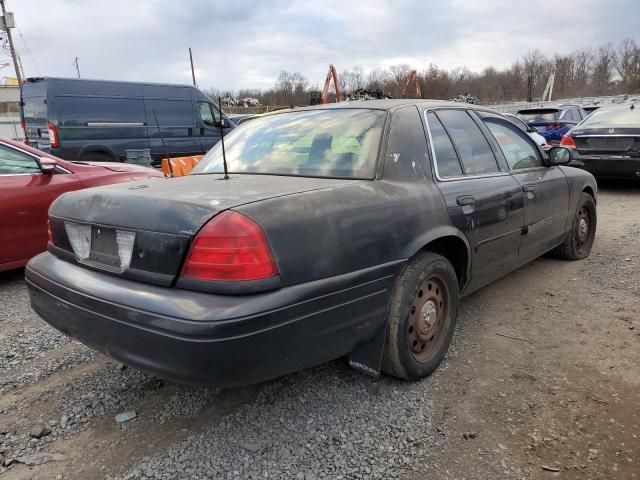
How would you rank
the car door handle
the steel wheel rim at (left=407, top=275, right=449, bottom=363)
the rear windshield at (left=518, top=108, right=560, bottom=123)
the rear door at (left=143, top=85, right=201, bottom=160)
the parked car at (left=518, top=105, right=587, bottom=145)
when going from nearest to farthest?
the steel wheel rim at (left=407, top=275, right=449, bottom=363)
the car door handle
the rear door at (left=143, top=85, right=201, bottom=160)
the parked car at (left=518, top=105, right=587, bottom=145)
the rear windshield at (left=518, top=108, right=560, bottom=123)

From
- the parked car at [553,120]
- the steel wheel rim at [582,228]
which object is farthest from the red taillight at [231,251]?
the parked car at [553,120]

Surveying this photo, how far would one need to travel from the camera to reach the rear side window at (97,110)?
901 cm

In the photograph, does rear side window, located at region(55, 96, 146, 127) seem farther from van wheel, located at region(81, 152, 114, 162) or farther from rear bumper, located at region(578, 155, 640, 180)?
rear bumper, located at region(578, 155, 640, 180)

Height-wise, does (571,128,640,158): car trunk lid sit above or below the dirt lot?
above

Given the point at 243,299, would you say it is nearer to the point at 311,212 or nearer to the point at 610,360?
the point at 311,212

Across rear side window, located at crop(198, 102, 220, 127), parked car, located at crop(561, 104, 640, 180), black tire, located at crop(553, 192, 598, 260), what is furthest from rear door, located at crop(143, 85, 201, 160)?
black tire, located at crop(553, 192, 598, 260)

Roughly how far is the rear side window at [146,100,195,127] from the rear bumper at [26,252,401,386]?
8.67 m

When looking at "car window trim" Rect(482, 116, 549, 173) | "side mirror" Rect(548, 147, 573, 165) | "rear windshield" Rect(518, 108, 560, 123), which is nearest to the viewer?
"car window trim" Rect(482, 116, 549, 173)

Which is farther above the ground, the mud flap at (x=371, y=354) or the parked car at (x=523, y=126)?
the parked car at (x=523, y=126)

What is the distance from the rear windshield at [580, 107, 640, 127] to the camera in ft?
27.5

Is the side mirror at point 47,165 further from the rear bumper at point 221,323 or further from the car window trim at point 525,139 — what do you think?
the car window trim at point 525,139

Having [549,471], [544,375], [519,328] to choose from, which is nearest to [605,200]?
[519,328]

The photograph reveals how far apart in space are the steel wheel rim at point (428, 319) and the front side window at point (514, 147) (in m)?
1.37

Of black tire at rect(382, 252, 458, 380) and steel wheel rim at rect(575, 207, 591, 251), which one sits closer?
black tire at rect(382, 252, 458, 380)
